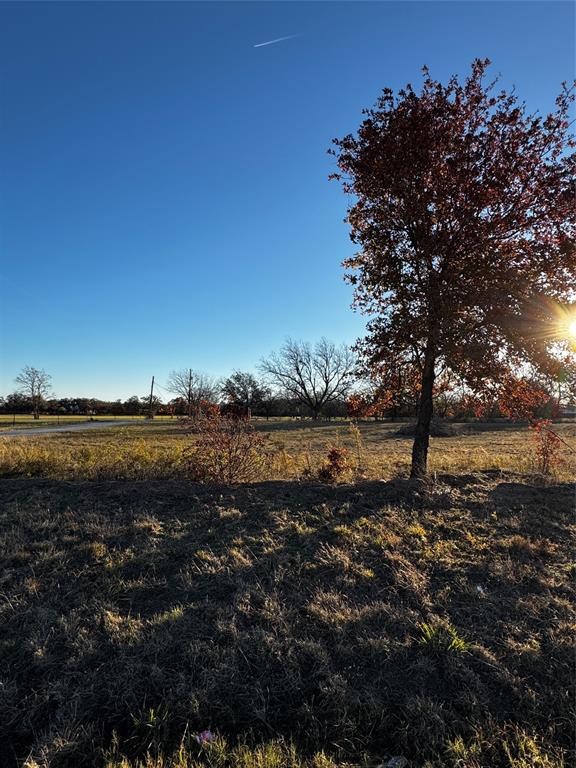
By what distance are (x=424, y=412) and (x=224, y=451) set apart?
3.59 m

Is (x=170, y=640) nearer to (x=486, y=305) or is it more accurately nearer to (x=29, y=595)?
(x=29, y=595)

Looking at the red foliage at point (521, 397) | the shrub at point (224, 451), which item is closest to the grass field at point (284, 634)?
the shrub at point (224, 451)

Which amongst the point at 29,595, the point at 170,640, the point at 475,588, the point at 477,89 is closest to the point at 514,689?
the point at 475,588

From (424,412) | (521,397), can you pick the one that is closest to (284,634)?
(424,412)

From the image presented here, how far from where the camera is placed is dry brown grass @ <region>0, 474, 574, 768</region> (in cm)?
235

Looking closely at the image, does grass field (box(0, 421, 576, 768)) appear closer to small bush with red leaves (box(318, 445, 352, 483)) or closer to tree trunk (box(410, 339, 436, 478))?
small bush with red leaves (box(318, 445, 352, 483))

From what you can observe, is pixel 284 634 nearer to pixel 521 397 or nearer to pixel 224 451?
pixel 224 451

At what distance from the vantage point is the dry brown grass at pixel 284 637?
235cm

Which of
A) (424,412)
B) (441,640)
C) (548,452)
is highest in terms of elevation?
(424,412)

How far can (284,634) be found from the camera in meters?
3.09

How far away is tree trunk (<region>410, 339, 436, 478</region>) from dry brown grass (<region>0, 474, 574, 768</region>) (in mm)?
2046

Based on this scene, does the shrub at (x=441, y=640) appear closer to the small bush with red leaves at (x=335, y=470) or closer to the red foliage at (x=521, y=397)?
the small bush with red leaves at (x=335, y=470)

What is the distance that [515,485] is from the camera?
7051 millimetres

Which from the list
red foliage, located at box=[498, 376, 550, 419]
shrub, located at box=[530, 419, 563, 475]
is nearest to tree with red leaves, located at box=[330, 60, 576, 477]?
red foliage, located at box=[498, 376, 550, 419]
